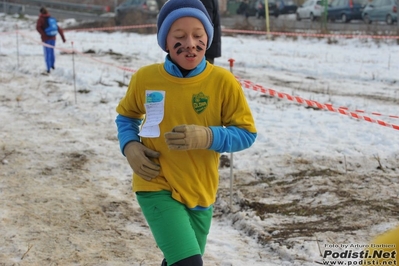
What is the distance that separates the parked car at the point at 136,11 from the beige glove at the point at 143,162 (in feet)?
76.6

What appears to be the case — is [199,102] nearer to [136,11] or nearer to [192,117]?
[192,117]

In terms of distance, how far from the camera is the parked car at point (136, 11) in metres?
26.0

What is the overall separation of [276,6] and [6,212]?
28877 mm

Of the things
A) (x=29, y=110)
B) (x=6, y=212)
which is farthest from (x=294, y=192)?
(x=29, y=110)

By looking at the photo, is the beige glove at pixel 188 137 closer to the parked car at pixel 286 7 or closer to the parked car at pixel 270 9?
the parked car at pixel 270 9

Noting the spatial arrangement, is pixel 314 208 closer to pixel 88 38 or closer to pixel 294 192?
pixel 294 192

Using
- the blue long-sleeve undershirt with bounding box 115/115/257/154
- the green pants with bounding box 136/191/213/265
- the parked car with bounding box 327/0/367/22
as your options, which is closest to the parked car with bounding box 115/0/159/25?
the parked car with bounding box 327/0/367/22

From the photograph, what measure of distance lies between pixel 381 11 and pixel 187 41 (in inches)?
930

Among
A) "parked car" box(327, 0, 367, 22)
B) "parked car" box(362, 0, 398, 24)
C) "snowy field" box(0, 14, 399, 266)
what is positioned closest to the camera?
"snowy field" box(0, 14, 399, 266)

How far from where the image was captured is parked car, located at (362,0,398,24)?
947 inches

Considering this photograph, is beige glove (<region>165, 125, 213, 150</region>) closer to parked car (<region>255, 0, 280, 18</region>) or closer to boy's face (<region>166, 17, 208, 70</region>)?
boy's face (<region>166, 17, 208, 70</region>)

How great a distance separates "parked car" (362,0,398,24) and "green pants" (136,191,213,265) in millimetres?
22740

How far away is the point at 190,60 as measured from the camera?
9.65ft

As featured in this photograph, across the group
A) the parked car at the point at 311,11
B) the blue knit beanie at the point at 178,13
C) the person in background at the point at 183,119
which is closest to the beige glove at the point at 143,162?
the person in background at the point at 183,119
